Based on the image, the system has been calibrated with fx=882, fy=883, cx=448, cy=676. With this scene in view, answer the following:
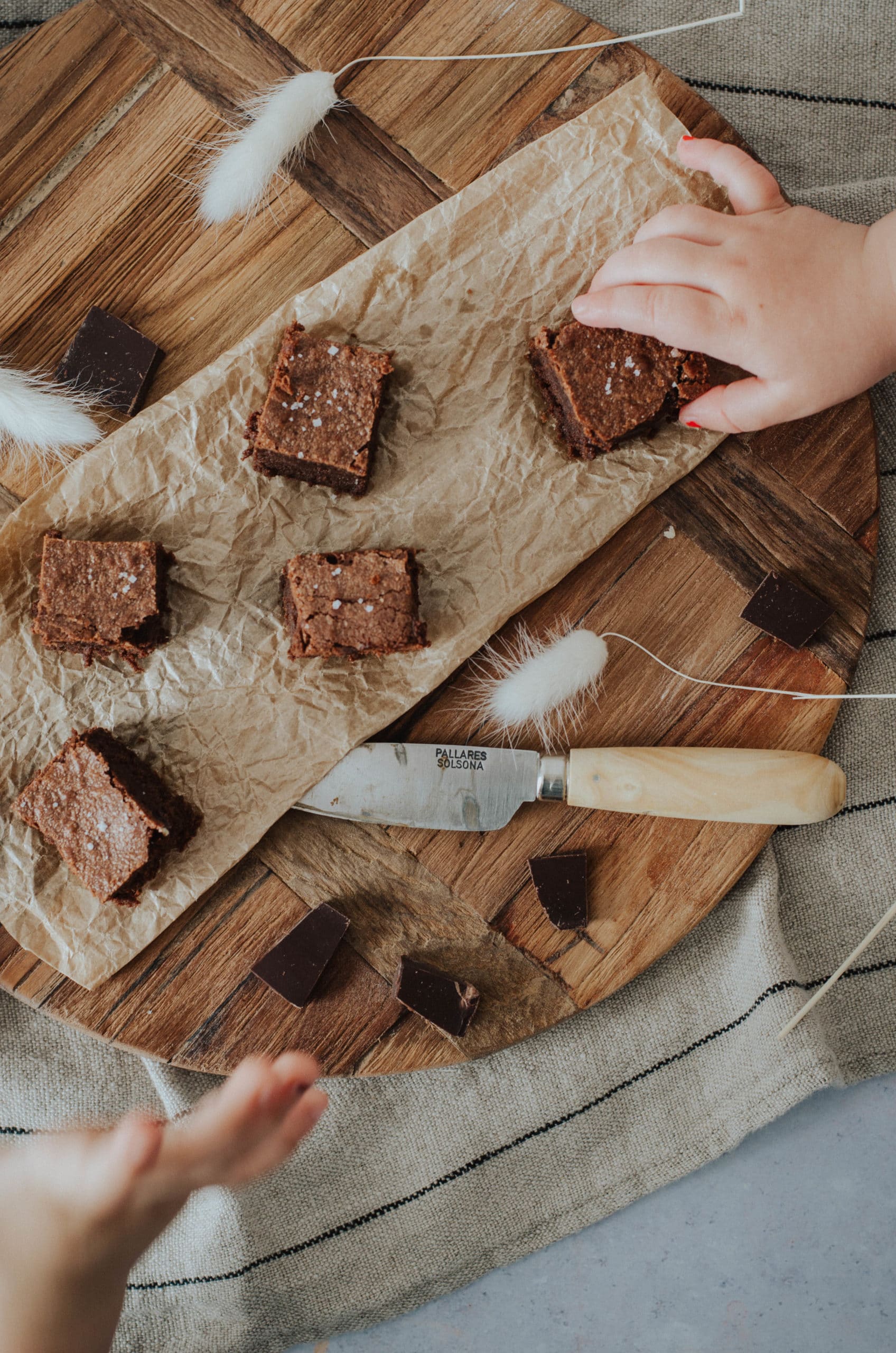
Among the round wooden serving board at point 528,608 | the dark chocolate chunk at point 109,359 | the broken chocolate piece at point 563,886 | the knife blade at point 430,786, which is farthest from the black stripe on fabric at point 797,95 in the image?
the broken chocolate piece at point 563,886

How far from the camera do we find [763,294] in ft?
8.05

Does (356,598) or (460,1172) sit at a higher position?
(356,598)

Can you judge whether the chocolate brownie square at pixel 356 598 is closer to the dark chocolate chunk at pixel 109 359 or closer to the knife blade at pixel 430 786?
the knife blade at pixel 430 786

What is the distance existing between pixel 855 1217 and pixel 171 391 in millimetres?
3613

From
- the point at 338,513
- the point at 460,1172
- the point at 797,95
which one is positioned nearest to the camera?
the point at 338,513

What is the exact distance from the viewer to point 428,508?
8.73ft

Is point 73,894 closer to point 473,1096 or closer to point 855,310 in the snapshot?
point 473,1096

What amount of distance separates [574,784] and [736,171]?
1.81m

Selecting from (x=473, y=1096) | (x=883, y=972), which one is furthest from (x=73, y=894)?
(x=883, y=972)

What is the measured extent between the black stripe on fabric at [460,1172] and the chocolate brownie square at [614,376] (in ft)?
5.93

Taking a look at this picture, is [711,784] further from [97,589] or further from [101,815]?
[97,589]

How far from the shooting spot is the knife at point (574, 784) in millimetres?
2514

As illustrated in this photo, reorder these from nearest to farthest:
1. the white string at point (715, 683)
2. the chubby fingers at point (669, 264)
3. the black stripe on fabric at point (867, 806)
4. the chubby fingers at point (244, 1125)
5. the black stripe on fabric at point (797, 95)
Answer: the chubby fingers at point (244, 1125)
the chubby fingers at point (669, 264)
the white string at point (715, 683)
the black stripe on fabric at point (867, 806)
the black stripe on fabric at point (797, 95)

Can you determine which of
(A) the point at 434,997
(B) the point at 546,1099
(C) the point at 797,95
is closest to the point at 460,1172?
(B) the point at 546,1099
